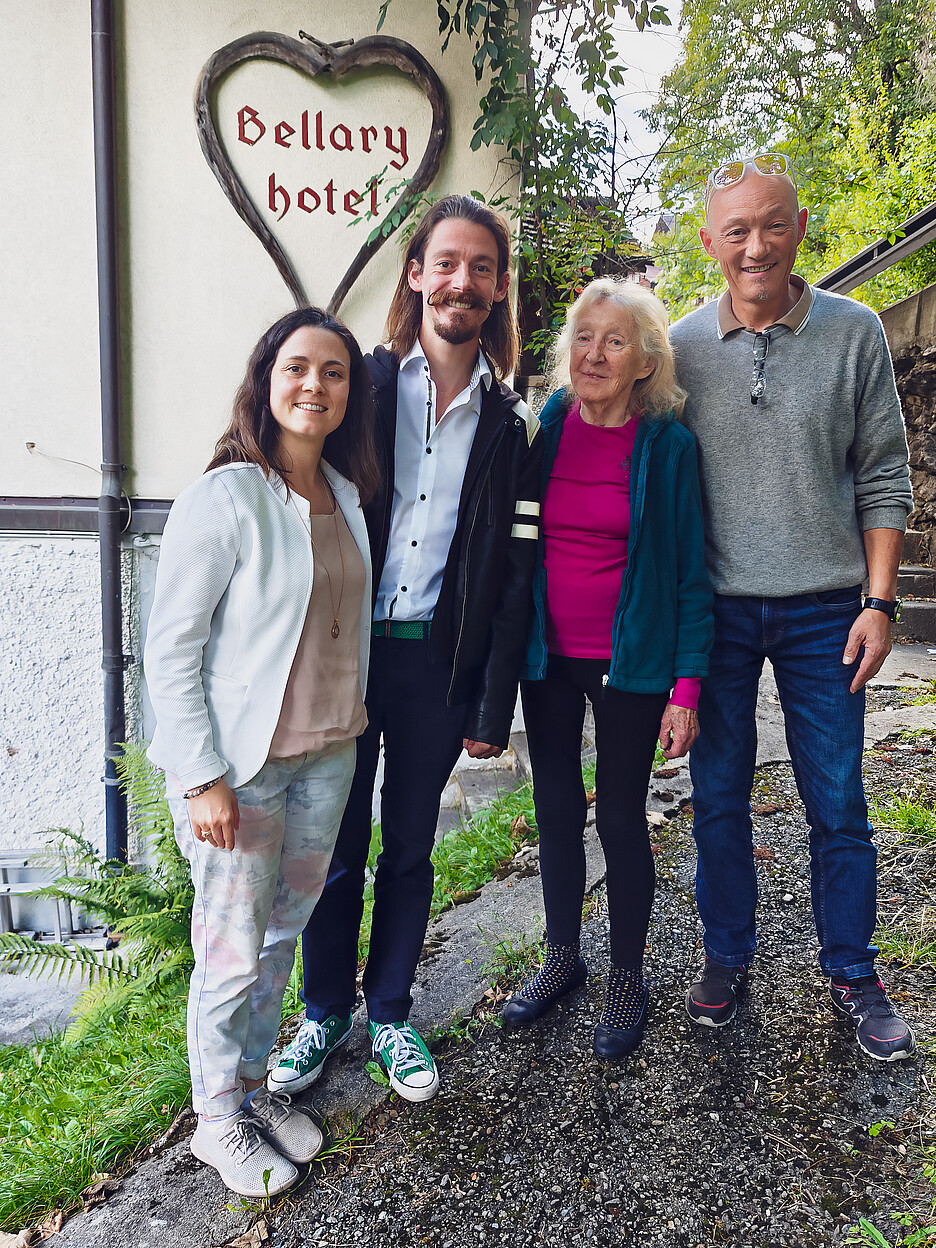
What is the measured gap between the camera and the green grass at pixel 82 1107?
1924mm

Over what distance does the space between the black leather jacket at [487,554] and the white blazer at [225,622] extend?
1.18 ft

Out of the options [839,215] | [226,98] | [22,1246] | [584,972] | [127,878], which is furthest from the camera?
[839,215]

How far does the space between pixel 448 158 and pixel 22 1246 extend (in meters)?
4.23

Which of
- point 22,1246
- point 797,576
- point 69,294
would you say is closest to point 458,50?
point 69,294

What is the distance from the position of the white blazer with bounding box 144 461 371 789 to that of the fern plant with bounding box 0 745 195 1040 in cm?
134

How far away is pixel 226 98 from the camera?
3.67 meters

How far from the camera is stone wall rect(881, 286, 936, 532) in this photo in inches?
268

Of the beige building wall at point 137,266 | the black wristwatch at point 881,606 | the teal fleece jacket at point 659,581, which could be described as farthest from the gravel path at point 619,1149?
the beige building wall at point 137,266

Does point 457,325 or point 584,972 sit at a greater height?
point 457,325

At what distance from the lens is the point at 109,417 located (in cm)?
378

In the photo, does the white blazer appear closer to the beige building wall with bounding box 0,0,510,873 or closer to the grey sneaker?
the grey sneaker

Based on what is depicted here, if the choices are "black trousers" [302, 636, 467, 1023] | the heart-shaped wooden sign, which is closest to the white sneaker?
"black trousers" [302, 636, 467, 1023]

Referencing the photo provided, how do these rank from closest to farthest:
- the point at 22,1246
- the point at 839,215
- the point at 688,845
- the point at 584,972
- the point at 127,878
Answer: the point at 22,1246
the point at 584,972
the point at 127,878
the point at 688,845
the point at 839,215

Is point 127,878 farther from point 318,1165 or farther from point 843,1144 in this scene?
point 843,1144
